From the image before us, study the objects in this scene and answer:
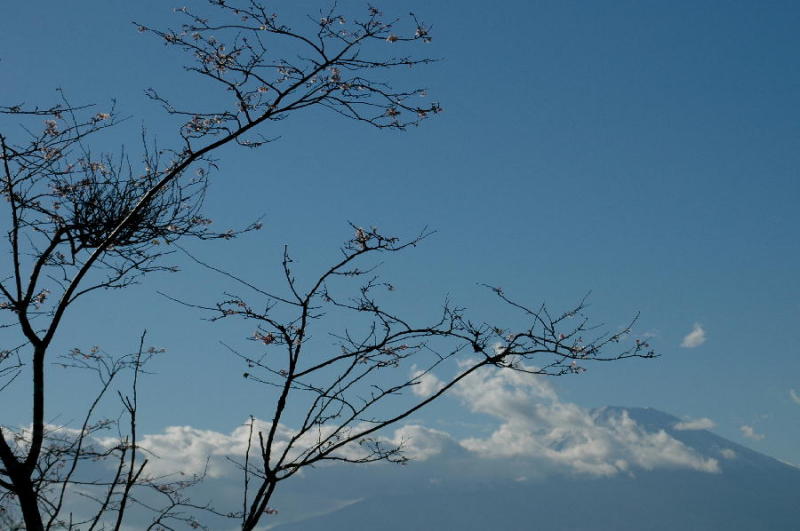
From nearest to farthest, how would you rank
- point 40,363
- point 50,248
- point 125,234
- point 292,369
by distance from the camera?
point 292,369 → point 40,363 → point 50,248 → point 125,234

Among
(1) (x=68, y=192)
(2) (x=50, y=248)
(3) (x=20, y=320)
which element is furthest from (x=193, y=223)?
(3) (x=20, y=320)

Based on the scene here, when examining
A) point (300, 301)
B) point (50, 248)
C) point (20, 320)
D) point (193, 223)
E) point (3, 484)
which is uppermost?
point (193, 223)

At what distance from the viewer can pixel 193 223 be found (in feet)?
22.7

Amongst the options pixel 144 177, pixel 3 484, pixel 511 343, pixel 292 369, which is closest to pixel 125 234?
pixel 144 177

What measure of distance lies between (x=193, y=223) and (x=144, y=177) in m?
0.68

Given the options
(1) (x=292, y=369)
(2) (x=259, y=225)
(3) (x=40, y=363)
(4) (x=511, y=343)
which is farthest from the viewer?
(2) (x=259, y=225)

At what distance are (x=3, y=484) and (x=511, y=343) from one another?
3047mm

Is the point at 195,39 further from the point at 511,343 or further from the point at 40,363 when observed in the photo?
the point at 511,343

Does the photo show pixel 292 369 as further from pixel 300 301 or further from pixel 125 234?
pixel 125 234

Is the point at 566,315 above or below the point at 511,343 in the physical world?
above

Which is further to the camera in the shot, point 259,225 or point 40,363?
point 259,225

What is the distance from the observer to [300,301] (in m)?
4.11

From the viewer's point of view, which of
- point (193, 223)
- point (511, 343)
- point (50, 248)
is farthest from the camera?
point (193, 223)

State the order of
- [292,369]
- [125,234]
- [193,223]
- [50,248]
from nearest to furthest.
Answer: [292,369], [50,248], [125,234], [193,223]
